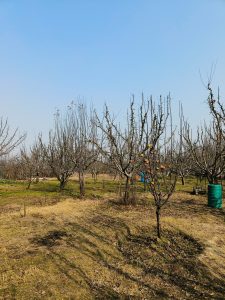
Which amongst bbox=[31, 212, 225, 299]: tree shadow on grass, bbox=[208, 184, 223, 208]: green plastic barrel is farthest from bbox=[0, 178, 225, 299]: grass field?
bbox=[208, 184, 223, 208]: green plastic barrel

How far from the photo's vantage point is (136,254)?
6.69 meters

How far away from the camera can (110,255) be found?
6543 mm

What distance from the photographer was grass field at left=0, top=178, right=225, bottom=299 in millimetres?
5125

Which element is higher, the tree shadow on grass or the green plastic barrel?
the green plastic barrel

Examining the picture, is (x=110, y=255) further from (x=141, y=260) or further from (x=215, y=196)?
(x=215, y=196)

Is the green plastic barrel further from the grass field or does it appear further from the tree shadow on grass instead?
the tree shadow on grass

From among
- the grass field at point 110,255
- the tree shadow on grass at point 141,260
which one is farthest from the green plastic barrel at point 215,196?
the tree shadow on grass at point 141,260

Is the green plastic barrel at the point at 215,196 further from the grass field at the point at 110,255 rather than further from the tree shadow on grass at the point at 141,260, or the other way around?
the tree shadow on grass at the point at 141,260

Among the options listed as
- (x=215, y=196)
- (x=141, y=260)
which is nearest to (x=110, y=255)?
(x=141, y=260)

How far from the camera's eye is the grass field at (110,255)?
512 centimetres

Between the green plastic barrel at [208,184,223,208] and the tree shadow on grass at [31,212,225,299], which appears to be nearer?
the tree shadow on grass at [31,212,225,299]

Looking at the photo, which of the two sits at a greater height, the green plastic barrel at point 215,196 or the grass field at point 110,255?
the green plastic barrel at point 215,196

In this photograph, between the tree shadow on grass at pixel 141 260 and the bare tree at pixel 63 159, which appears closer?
the tree shadow on grass at pixel 141 260

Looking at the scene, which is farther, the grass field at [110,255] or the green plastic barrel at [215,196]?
the green plastic barrel at [215,196]
